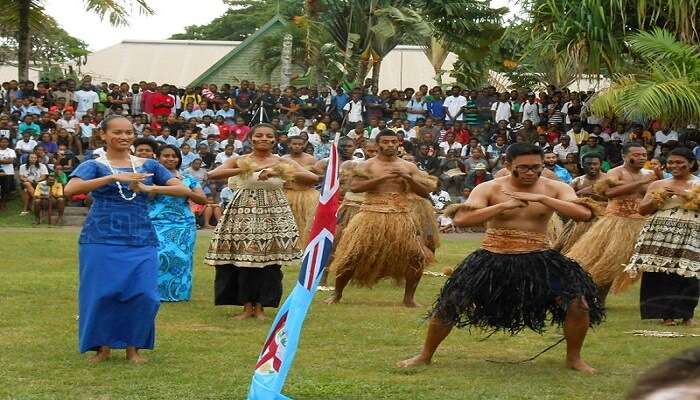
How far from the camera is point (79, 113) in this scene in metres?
22.5

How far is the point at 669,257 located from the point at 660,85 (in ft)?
26.6

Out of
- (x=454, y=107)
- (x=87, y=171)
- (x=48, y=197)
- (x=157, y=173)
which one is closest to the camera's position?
(x=87, y=171)

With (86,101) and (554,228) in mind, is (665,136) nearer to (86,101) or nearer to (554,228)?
(554,228)

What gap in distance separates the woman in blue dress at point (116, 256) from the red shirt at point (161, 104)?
631 inches

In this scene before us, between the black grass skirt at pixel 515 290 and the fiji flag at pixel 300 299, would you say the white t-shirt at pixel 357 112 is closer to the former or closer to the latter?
the black grass skirt at pixel 515 290

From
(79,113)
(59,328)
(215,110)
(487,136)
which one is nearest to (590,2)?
(487,136)

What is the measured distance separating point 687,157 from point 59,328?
4782 mm

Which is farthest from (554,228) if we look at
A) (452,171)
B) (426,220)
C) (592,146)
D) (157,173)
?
(452,171)

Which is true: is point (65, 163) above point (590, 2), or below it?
below

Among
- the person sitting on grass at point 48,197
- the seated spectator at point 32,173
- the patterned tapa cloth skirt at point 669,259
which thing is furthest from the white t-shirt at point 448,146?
the patterned tapa cloth skirt at point 669,259

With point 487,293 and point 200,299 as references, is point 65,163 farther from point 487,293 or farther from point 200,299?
point 487,293

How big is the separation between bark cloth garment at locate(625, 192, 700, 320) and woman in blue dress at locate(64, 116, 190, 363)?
3.96 metres

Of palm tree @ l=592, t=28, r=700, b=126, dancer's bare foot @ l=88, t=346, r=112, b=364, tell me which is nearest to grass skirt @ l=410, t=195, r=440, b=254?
dancer's bare foot @ l=88, t=346, r=112, b=364

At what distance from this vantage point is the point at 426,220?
10727 millimetres
